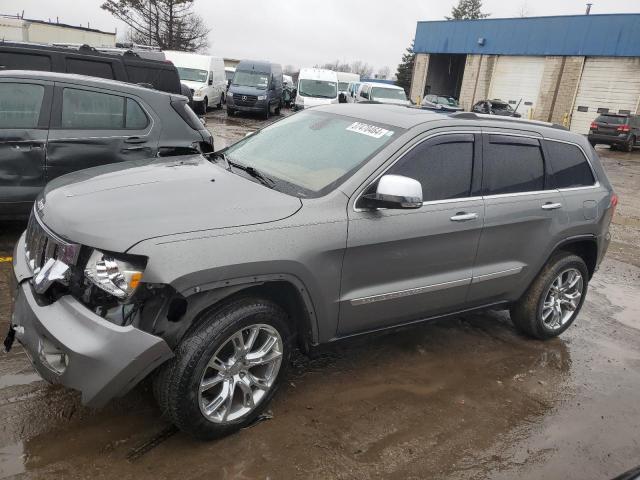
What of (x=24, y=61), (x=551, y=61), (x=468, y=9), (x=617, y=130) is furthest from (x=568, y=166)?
(x=468, y=9)

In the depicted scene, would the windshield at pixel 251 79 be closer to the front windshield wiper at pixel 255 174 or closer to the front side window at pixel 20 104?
the front side window at pixel 20 104

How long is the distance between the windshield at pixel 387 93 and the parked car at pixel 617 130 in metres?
8.26

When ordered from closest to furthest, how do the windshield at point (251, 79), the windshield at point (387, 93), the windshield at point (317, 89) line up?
the windshield at point (251, 79)
the windshield at point (317, 89)
the windshield at point (387, 93)

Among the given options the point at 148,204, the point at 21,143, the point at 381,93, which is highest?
the point at 148,204

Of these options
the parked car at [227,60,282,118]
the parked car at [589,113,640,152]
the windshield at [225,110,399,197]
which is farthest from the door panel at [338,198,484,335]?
the parked car at [589,113,640,152]

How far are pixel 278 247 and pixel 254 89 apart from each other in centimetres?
2028

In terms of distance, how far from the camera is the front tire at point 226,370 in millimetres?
2637

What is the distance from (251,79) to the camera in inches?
890

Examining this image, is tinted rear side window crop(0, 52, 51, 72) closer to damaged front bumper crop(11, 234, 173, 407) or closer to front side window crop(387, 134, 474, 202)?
damaged front bumper crop(11, 234, 173, 407)

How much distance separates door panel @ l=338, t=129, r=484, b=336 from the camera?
10.5 feet

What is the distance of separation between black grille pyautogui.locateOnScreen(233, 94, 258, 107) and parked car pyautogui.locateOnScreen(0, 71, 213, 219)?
16.2 m

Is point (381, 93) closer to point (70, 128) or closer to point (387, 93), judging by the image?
point (387, 93)

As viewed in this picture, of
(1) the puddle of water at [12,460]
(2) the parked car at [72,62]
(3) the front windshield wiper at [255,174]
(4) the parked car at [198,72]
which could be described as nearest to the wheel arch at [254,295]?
(3) the front windshield wiper at [255,174]

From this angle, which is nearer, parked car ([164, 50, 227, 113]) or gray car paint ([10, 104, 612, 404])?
gray car paint ([10, 104, 612, 404])
